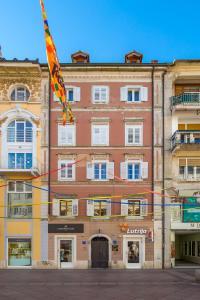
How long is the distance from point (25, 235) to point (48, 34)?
20.7 m

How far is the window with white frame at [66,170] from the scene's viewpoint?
36.3 m

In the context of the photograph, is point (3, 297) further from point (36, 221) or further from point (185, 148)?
point (185, 148)

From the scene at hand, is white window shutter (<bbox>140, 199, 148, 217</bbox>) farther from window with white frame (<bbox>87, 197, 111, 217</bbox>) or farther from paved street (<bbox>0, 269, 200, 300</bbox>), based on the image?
paved street (<bbox>0, 269, 200, 300</bbox>)

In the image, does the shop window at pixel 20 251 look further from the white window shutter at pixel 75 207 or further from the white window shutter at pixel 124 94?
the white window shutter at pixel 124 94

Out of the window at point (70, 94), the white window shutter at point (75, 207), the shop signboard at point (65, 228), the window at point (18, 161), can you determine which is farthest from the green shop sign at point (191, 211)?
the window at point (18, 161)

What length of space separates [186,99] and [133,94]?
453cm

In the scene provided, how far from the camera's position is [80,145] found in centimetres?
3653

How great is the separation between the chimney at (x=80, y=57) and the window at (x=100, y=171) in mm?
9245

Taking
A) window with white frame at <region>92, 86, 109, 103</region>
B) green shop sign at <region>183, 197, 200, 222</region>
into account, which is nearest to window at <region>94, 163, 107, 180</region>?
window with white frame at <region>92, 86, 109, 103</region>

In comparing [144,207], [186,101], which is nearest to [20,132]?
[144,207]

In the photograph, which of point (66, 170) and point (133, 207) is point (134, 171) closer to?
Answer: point (133, 207)

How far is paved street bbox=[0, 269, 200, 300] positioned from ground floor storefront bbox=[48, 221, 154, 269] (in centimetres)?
182

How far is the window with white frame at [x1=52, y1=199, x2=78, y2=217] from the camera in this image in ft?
118

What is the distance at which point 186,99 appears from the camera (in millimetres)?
36125
